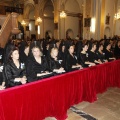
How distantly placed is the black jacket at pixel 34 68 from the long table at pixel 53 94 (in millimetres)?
548

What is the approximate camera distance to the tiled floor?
352 centimetres

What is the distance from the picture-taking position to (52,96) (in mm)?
3182

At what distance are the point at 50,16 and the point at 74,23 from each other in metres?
4.14

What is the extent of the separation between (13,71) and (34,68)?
618 millimetres

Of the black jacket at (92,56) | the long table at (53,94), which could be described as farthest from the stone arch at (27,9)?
the long table at (53,94)

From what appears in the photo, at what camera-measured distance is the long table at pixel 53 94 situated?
2598 millimetres

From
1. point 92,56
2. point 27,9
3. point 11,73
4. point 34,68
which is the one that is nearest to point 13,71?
point 11,73

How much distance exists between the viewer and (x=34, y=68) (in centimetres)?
377

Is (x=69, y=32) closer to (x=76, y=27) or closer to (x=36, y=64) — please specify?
(x=76, y=27)

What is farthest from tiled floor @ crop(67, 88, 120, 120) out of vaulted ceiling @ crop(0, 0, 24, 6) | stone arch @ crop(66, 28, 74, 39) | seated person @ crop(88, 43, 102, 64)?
vaulted ceiling @ crop(0, 0, 24, 6)

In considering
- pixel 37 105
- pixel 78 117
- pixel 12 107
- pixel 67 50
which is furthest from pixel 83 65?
pixel 12 107

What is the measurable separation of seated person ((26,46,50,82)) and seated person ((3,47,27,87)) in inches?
8.9

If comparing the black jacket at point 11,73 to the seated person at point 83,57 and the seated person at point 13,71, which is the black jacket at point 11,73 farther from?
the seated person at point 83,57

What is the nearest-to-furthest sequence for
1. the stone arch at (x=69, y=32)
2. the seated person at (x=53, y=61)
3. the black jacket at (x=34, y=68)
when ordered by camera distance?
the black jacket at (x=34, y=68) < the seated person at (x=53, y=61) < the stone arch at (x=69, y=32)
